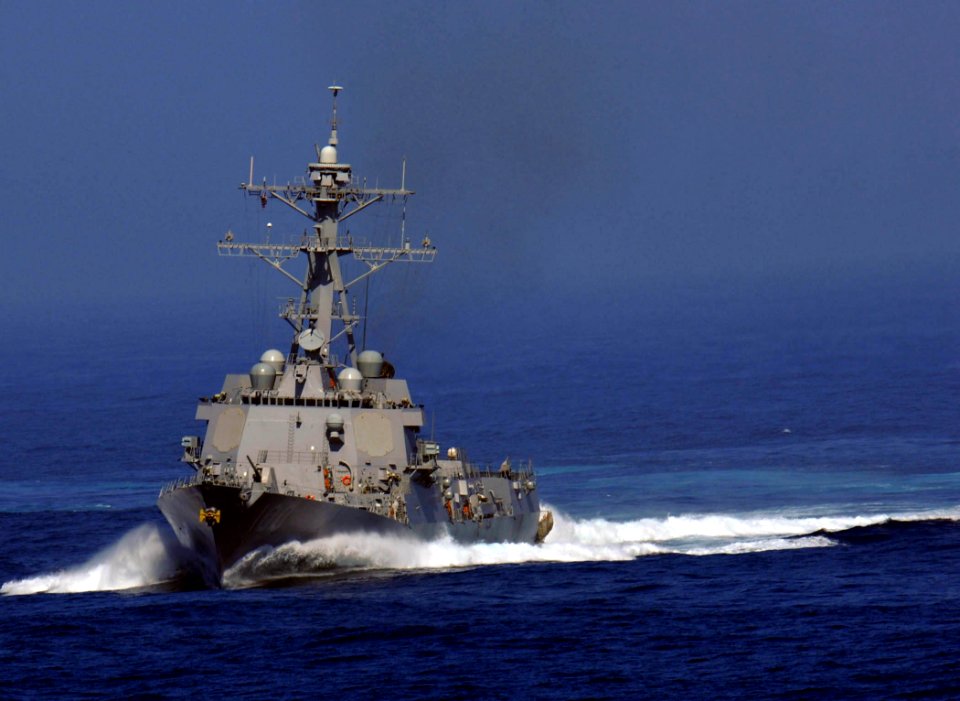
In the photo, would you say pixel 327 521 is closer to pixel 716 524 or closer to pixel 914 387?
pixel 716 524

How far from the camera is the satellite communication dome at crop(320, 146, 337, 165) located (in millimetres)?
59781

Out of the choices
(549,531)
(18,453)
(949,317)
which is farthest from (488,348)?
(549,531)

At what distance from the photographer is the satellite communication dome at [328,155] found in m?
59.8

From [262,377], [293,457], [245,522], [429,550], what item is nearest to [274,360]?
[262,377]

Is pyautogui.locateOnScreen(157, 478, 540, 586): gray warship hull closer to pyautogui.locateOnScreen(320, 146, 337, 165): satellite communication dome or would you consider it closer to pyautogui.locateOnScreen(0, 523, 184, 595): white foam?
pyautogui.locateOnScreen(0, 523, 184, 595): white foam

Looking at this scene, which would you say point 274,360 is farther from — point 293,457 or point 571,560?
point 571,560

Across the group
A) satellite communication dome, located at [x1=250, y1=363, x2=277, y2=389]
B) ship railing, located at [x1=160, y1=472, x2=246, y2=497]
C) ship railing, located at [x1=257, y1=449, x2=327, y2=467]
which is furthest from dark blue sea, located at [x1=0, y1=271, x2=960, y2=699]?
satellite communication dome, located at [x1=250, y1=363, x2=277, y2=389]

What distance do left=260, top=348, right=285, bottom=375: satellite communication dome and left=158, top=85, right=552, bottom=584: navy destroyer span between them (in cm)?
6

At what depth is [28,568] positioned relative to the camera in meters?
57.2

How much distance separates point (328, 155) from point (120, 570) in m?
13.5

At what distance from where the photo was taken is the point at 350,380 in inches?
2228

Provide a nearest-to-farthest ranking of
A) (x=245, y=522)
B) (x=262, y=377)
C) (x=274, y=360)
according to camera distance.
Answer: (x=245, y=522) < (x=262, y=377) < (x=274, y=360)

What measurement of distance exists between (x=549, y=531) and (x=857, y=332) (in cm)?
8469

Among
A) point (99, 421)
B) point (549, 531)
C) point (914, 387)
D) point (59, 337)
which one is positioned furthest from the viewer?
point (59, 337)
